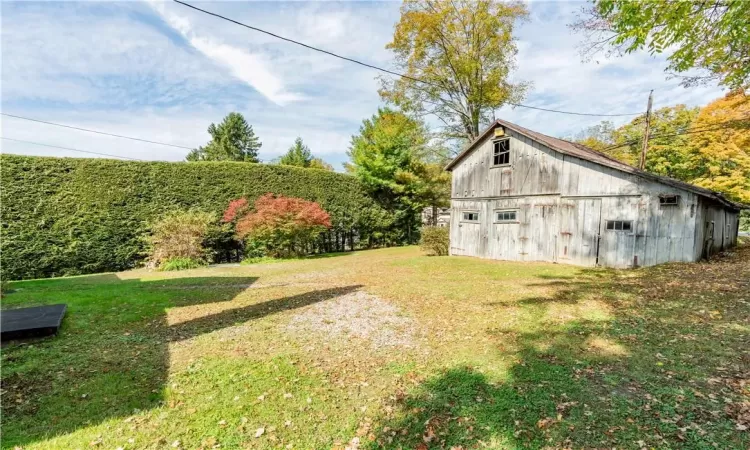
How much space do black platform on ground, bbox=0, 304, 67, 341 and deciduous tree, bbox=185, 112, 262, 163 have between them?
105 ft

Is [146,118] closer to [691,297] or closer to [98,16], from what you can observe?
[98,16]

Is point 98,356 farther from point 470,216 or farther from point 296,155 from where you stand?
point 296,155

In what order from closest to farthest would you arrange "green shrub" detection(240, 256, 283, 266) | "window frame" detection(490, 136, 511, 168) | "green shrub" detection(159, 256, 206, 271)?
"green shrub" detection(159, 256, 206, 271), "window frame" detection(490, 136, 511, 168), "green shrub" detection(240, 256, 283, 266)

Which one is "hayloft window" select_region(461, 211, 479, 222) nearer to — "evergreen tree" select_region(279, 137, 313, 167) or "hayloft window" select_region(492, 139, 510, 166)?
"hayloft window" select_region(492, 139, 510, 166)

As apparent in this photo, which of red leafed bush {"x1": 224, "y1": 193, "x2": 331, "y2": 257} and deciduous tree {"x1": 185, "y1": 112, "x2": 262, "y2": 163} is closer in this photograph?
red leafed bush {"x1": 224, "y1": 193, "x2": 331, "y2": 257}

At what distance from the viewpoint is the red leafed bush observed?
1402 centimetres

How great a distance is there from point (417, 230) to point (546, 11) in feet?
43.8

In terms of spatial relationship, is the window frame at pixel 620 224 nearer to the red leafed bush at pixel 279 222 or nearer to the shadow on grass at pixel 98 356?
the shadow on grass at pixel 98 356

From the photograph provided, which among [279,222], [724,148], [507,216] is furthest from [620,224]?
[724,148]

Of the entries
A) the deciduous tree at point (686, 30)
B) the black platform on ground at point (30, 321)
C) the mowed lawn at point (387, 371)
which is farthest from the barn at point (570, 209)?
the black platform on ground at point (30, 321)

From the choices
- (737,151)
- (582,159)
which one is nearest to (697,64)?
(582,159)

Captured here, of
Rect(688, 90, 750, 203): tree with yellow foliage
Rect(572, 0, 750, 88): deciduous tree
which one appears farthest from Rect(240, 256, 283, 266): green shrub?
Rect(688, 90, 750, 203): tree with yellow foliage

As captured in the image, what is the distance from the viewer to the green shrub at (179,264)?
11.8 meters

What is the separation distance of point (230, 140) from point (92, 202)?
25.9 meters
